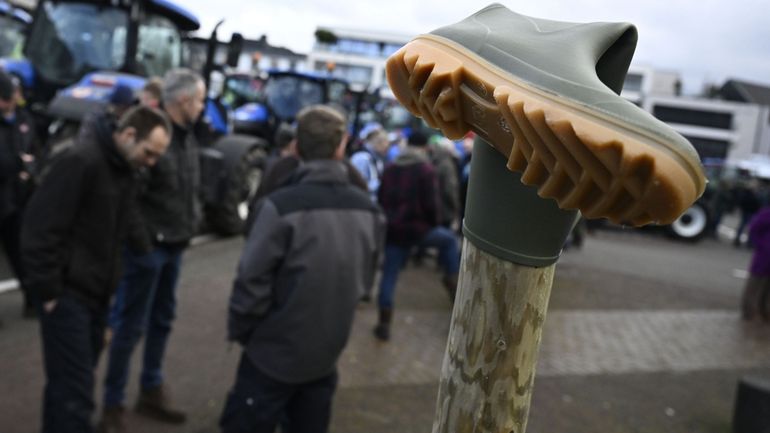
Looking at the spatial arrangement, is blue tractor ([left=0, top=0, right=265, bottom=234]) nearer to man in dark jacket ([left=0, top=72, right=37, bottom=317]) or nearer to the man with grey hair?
man in dark jacket ([left=0, top=72, right=37, bottom=317])

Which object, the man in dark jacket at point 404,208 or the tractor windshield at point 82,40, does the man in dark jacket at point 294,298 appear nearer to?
the man in dark jacket at point 404,208

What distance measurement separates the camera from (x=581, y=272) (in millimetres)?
10797

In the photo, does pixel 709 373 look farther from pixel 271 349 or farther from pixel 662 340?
pixel 271 349

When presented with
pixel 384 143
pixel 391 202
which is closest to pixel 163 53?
pixel 384 143

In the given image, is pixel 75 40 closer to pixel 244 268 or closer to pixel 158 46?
pixel 158 46

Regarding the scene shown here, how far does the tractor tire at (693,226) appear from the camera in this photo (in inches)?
699

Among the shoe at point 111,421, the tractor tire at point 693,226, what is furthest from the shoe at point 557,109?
the tractor tire at point 693,226

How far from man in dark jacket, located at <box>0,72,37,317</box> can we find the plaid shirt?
9.36 feet

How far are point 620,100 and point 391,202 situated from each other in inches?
207

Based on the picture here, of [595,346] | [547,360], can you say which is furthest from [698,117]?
[547,360]

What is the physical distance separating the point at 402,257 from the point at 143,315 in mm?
2751

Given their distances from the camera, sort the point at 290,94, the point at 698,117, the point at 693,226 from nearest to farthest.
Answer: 1. the point at 290,94
2. the point at 693,226
3. the point at 698,117

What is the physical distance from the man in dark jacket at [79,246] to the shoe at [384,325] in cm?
317

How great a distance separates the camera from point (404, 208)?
588 cm
